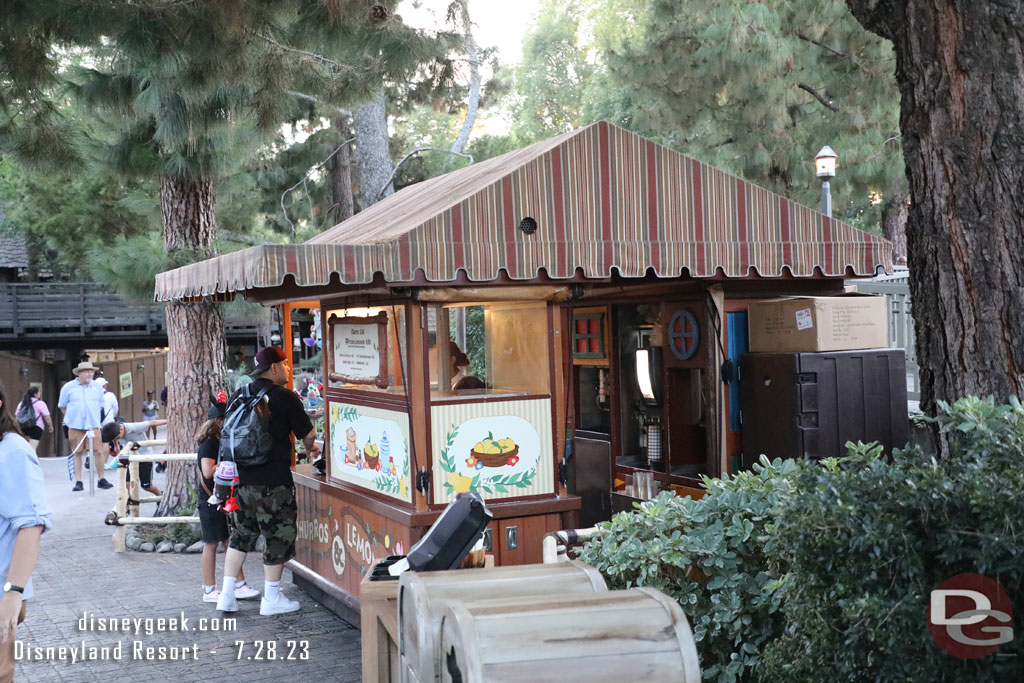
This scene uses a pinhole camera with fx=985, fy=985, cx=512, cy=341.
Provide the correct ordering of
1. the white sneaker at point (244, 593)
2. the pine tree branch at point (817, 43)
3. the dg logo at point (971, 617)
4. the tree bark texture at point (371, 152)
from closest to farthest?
the dg logo at point (971, 617) → the white sneaker at point (244, 593) → the pine tree branch at point (817, 43) → the tree bark texture at point (371, 152)

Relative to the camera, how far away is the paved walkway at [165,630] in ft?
19.8

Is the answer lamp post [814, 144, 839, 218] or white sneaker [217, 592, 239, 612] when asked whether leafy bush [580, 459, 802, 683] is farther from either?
lamp post [814, 144, 839, 218]

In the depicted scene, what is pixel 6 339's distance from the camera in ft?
93.8

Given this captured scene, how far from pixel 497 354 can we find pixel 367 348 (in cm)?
91

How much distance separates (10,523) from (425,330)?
2.91 m

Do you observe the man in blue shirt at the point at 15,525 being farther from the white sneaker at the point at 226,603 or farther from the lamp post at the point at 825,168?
the lamp post at the point at 825,168

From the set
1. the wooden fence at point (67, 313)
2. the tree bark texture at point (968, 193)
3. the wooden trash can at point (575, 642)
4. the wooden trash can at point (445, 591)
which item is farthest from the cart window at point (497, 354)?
the wooden fence at point (67, 313)

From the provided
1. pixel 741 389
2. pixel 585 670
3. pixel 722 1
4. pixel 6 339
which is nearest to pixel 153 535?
pixel 741 389

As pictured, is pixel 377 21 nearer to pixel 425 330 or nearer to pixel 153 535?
pixel 425 330

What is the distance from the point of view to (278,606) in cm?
717

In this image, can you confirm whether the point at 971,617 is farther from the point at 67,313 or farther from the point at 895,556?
the point at 67,313

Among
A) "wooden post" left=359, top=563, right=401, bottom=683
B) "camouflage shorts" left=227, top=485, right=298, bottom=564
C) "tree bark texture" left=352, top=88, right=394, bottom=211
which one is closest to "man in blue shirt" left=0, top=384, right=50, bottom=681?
"wooden post" left=359, top=563, right=401, bottom=683

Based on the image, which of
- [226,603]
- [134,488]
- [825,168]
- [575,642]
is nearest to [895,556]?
Answer: [575,642]

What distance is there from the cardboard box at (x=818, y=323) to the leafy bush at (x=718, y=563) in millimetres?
3179
